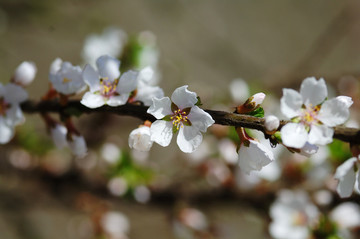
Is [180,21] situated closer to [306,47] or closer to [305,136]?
[306,47]

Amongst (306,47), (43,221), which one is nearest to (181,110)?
(43,221)

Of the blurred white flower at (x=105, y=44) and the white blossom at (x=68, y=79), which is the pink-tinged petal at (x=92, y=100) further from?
the blurred white flower at (x=105, y=44)

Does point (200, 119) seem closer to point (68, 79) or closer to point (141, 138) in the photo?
point (141, 138)

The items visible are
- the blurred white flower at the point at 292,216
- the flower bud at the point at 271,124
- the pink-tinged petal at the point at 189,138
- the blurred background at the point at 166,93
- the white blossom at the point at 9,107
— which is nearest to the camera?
the flower bud at the point at 271,124

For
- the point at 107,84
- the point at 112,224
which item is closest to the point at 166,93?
the point at 112,224

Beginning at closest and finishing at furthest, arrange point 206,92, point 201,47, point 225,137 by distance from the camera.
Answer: point 225,137
point 206,92
point 201,47

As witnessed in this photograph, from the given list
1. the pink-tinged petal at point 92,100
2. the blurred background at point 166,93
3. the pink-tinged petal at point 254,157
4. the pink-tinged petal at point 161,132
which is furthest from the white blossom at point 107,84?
the blurred background at point 166,93
